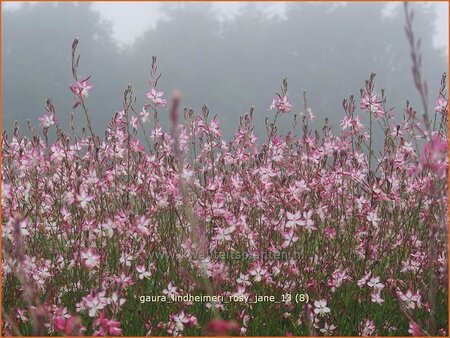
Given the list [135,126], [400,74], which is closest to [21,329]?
[135,126]

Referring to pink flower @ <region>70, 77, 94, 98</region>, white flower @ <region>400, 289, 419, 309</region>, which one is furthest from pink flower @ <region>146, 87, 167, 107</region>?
white flower @ <region>400, 289, 419, 309</region>

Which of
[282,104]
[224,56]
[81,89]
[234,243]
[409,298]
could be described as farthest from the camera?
[224,56]

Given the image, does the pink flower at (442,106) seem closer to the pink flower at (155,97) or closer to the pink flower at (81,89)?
the pink flower at (155,97)

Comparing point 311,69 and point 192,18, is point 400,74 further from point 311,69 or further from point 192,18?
point 192,18

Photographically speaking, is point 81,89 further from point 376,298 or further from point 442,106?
point 442,106

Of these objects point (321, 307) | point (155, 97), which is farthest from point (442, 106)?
point (155, 97)

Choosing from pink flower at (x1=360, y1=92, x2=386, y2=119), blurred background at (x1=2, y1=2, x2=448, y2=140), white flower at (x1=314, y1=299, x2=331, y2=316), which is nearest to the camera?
white flower at (x1=314, y1=299, x2=331, y2=316)

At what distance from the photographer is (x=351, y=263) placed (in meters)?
3.26

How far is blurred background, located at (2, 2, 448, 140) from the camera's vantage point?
1152 inches

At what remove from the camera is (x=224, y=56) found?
3219 centimetres

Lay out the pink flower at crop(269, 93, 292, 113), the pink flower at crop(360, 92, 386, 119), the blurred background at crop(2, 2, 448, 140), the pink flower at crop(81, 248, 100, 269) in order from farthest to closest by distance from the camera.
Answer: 1. the blurred background at crop(2, 2, 448, 140)
2. the pink flower at crop(269, 93, 292, 113)
3. the pink flower at crop(360, 92, 386, 119)
4. the pink flower at crop(81, 248, 100, 269)

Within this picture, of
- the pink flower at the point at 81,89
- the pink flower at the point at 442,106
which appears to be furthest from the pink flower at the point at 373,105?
the pink flower at the point at 81,89

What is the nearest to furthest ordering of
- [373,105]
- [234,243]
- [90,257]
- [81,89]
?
[90,257] < [81,89] < [373,105] < [234,243]

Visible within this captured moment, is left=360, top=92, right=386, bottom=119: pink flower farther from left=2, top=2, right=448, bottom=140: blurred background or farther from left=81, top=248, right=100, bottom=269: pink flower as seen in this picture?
left=2, top=2, right=448, bottom=140: blurred background
